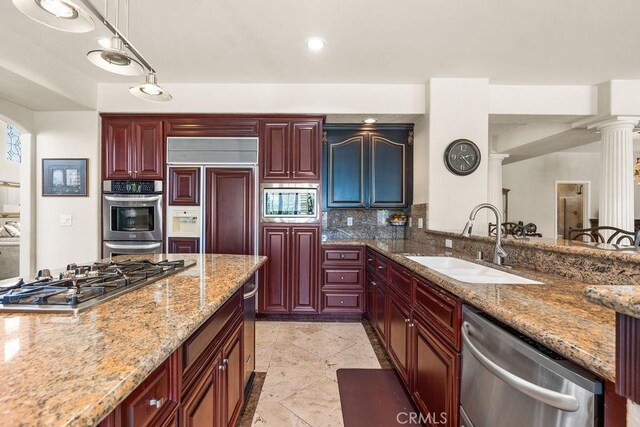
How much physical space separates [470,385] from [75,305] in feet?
4.78

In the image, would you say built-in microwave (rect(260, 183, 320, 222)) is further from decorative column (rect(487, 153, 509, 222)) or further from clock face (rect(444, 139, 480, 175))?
Result: decorative column (rect(487, 153, 509, 222))

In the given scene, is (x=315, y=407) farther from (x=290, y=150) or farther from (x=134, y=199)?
(x=134, y=199)

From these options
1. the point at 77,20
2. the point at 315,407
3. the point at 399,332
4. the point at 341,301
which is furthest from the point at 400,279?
the point at 77,20

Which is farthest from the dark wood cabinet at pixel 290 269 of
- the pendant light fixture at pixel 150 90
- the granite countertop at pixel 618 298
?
the granite countertop at pixel 618 298

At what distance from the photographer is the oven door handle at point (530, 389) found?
A: 2.37 ft

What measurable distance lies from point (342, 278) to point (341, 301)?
0.85 feet

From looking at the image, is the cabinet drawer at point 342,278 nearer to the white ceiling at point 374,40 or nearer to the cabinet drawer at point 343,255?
the cabinet drawer at point 343,255

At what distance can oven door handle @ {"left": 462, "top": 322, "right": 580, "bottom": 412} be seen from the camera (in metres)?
0.72

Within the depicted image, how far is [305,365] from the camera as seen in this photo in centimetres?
233

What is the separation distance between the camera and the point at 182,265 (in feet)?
5.47

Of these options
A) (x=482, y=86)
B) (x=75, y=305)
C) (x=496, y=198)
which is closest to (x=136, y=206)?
(x=75, y=305)

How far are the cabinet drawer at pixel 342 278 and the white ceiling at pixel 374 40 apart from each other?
211 cm

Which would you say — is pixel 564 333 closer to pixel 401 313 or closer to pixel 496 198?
pixel 401 313

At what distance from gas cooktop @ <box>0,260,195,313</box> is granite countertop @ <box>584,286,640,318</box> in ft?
4.43
